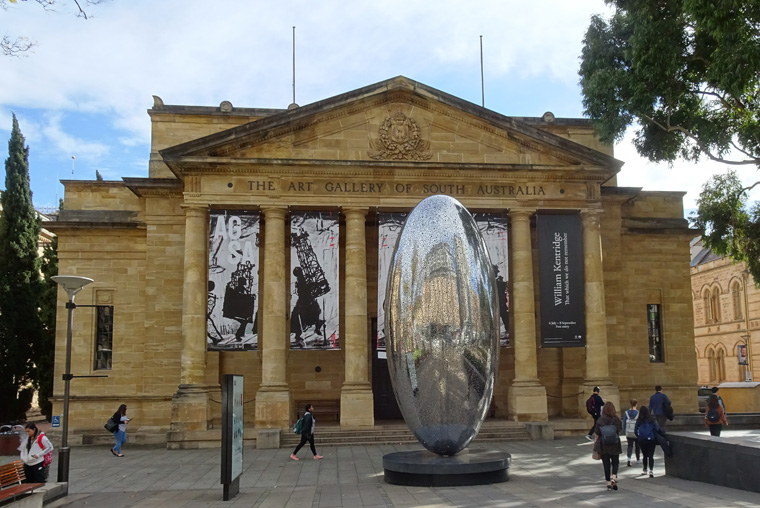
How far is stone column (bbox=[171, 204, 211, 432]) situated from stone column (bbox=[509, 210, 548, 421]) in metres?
10.7

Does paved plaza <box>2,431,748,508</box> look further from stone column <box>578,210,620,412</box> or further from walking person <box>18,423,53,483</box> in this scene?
stone column <box>578,210,620,412</box>

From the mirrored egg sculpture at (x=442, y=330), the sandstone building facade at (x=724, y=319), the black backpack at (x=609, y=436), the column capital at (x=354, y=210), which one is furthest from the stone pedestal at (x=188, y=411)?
the sandstone building facade at (x=724, y=319)

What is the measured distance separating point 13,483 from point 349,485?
622 centimetres

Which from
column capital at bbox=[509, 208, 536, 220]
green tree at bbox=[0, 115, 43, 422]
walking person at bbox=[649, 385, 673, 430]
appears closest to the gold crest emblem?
column capital at bbox=[509, 208, 536, 220]

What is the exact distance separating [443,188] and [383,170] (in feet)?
7.39

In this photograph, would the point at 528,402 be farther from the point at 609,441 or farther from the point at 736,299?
the point at 736,299

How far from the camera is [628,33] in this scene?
23734 millimetres

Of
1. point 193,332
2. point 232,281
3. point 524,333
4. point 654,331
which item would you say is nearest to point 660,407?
point 524,333

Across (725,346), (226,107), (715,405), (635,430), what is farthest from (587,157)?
(725,346)

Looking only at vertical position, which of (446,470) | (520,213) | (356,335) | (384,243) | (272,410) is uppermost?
(520,213)

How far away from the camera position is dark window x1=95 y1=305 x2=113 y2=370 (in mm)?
27641

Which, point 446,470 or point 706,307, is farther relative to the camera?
point 706,307

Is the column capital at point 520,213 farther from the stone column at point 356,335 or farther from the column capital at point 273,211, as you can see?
the column capital at point 273,211

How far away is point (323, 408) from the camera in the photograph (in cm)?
2745
